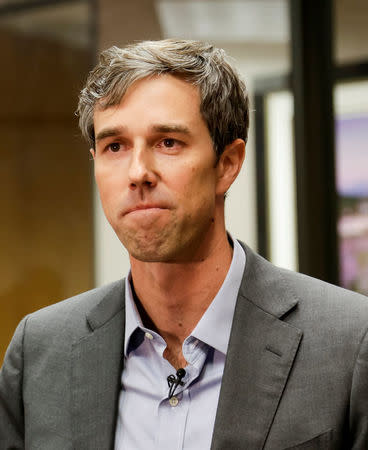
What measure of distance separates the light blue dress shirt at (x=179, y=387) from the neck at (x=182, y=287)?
0.02 metres

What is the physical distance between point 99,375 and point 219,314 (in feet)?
0.94

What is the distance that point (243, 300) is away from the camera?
165cm

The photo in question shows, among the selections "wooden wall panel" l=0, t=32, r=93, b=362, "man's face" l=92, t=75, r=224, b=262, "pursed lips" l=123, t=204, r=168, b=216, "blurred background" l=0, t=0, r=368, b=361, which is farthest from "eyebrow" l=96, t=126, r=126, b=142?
"wooden wall panel" l=0, t=32, r=93, b=362

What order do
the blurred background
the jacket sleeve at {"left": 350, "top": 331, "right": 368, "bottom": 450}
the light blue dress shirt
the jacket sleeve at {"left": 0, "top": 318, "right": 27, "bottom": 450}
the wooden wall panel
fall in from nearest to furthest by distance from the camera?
the jacket sleeve at {"left": 350, "top": 331, "right": 368, "bottom": 450}
the light blue dress shirt
the jacket sleeve at {"left": 0, "top": 318, "right": 27, "bottom": 450}
the blurred background
the wooden wall panel

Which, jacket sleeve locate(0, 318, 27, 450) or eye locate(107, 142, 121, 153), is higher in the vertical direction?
eye locate(107, 142, 121, 153)

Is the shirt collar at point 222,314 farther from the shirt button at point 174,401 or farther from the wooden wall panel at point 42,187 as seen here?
the wooden wall panel at point 42,187

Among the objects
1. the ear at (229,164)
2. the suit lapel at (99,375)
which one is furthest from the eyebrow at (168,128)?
the suit lapel at (99,375)

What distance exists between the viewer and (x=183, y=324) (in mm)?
1663

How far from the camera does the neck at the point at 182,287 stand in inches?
64.2

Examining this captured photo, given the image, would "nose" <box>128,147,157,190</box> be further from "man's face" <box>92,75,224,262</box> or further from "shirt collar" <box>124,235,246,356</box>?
"shirt collar" <box>124,235,246,356</box>

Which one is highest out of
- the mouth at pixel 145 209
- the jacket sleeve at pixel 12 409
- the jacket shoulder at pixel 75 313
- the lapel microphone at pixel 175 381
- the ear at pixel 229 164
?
the ear at pixel 229 164

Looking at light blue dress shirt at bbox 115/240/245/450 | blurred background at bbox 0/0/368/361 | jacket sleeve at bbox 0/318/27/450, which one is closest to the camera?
light blue dress shirt at bbox 115/240/245/450

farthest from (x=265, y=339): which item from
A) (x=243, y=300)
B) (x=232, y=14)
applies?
(x=232, y=14)

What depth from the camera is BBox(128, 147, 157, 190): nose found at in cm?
149
